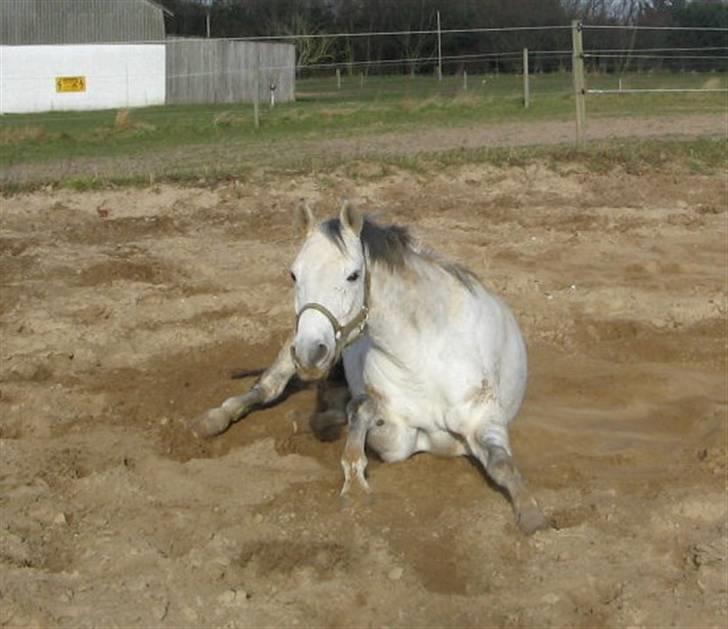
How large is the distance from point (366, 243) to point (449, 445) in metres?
1.12

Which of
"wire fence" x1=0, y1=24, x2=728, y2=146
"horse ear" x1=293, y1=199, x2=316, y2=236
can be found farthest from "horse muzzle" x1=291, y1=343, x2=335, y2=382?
"wire fence" x1=0, y1=24, x2=728, y2=146

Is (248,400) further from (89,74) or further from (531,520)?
(89,74)

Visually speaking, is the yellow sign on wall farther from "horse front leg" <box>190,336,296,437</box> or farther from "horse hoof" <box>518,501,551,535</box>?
"horse hoof" <box>518,501,551,535</box>

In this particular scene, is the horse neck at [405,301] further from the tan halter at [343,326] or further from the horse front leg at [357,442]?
the horse front leg at [357,442]

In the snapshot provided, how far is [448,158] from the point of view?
46.5 ft

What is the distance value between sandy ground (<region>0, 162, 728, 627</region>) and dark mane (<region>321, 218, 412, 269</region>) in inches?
40.4

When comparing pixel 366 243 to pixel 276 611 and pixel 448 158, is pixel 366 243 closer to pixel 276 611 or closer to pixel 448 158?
pixel 276 611

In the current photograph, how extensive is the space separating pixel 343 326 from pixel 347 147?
13305mm

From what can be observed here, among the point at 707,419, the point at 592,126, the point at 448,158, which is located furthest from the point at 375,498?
the point at 592,126

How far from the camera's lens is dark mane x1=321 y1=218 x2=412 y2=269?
16.3 feet

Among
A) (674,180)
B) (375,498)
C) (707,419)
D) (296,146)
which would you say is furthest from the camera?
(296,146)

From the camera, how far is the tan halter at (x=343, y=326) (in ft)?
15.6

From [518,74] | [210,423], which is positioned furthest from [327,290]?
[518,74]

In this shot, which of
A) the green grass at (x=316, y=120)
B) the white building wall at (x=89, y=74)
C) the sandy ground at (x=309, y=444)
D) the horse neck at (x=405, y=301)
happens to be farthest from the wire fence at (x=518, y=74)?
the horse neck at (x=405, y=301)
